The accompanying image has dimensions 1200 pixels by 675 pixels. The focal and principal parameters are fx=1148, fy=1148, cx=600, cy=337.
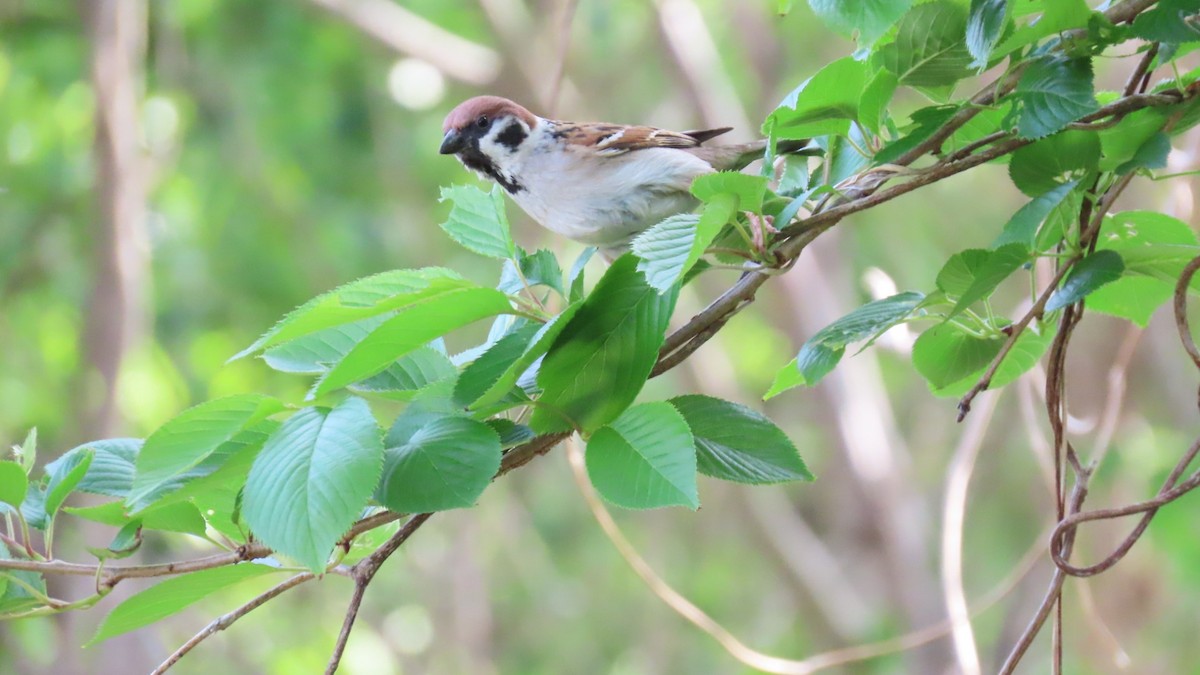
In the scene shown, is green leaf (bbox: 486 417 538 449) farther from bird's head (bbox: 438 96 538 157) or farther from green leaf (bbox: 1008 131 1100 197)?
bird's head (bbox: 438 96 538 157)

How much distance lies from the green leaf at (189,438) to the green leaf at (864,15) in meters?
0.54

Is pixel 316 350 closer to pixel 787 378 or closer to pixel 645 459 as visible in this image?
pixel 645 459

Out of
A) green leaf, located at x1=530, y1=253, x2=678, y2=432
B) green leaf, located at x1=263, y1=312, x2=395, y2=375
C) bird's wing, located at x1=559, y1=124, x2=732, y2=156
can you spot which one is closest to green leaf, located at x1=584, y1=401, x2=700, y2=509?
green leaf, located at x1=530, y1=253, x2=678, y2=432

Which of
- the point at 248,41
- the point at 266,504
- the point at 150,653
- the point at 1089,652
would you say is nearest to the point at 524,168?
the point at 266,504

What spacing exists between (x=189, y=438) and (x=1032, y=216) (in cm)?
74

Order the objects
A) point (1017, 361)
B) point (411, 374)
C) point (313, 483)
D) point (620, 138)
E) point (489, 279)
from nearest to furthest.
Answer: point (313, 483) < point (411, 374) < point (1017, 361) < point (620, 138) < point (489, 279)

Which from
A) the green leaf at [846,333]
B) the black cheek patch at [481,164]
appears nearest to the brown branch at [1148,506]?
the green leaf at [846,333]

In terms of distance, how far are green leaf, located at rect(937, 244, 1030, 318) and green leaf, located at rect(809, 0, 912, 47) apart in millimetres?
217

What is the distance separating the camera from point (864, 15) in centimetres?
94

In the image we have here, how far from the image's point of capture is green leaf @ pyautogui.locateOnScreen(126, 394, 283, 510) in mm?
866

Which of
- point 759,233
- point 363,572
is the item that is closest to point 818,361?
point 759,233

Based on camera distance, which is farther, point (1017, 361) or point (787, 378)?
point (1017, 361)

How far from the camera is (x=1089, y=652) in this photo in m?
4.62

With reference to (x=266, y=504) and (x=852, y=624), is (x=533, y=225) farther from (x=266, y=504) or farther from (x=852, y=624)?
(x=266, y=504)
